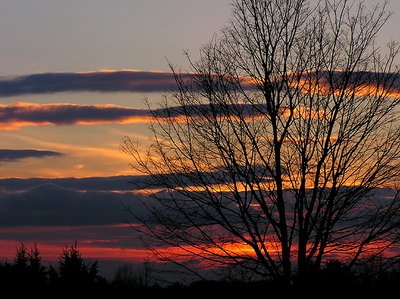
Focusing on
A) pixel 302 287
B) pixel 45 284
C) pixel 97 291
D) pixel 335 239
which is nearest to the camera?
Result: pixel 302 287

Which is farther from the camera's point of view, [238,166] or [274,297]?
[238,166]

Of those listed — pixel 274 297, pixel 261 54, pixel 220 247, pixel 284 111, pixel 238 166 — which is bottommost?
pixel 274 297

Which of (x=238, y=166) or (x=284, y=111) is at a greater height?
(x=284, y=111)

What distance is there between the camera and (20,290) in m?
22.9

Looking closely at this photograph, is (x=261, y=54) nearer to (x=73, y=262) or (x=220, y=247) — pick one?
(x=220, y=247)

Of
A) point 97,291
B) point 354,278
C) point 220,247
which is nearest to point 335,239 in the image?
point 354,278

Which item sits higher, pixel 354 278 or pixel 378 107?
pixel 378 107

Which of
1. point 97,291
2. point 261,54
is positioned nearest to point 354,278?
point 261,54

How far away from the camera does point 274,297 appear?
56.8ft

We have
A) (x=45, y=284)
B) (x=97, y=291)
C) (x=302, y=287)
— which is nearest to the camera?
(x=302, y=287)

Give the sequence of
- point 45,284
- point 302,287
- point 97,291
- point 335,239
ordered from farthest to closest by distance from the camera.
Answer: point 45,284 < point 97,291 < point 335,239 < point 302,287

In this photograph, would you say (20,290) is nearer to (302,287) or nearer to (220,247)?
(220,247)

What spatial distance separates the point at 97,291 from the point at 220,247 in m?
5.09

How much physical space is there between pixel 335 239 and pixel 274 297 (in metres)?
2.06
